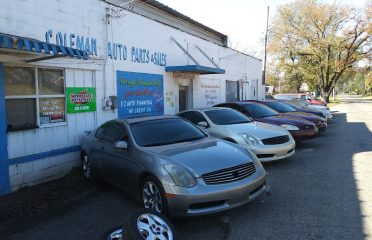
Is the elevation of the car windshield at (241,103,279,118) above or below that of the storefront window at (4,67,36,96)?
below

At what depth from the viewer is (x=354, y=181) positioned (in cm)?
630

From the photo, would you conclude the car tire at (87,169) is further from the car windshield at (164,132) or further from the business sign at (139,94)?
the business sign at (139,94)

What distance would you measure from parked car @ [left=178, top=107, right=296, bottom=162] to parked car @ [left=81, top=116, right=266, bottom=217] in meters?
1.66

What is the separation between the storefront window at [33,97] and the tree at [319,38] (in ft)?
121

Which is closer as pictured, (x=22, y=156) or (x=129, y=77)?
(x=22, y=156)

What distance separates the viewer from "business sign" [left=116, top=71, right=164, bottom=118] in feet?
31.9

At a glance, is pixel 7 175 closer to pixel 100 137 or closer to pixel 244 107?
pixel 100 137

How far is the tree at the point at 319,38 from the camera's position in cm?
3912

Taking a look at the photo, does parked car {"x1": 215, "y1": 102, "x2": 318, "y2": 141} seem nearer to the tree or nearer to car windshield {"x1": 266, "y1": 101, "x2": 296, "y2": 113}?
car windshield {"x1": 266, "y1": 101, "x2": 296, "y2": 113}

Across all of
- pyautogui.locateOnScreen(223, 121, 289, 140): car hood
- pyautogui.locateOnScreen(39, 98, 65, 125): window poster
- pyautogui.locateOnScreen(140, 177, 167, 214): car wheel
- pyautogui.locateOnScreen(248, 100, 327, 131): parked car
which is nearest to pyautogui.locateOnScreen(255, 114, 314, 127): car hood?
pyautogui.locateOnScreen(223, 121, 289, 140): car hood

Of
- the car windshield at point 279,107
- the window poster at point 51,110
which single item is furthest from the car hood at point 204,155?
the car windshield at point 279,107

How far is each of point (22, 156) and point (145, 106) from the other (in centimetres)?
464

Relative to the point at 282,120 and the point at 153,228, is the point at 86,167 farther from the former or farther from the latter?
the point at 282,120

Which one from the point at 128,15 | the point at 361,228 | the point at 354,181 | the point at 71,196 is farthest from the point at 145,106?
the point at 361,228
